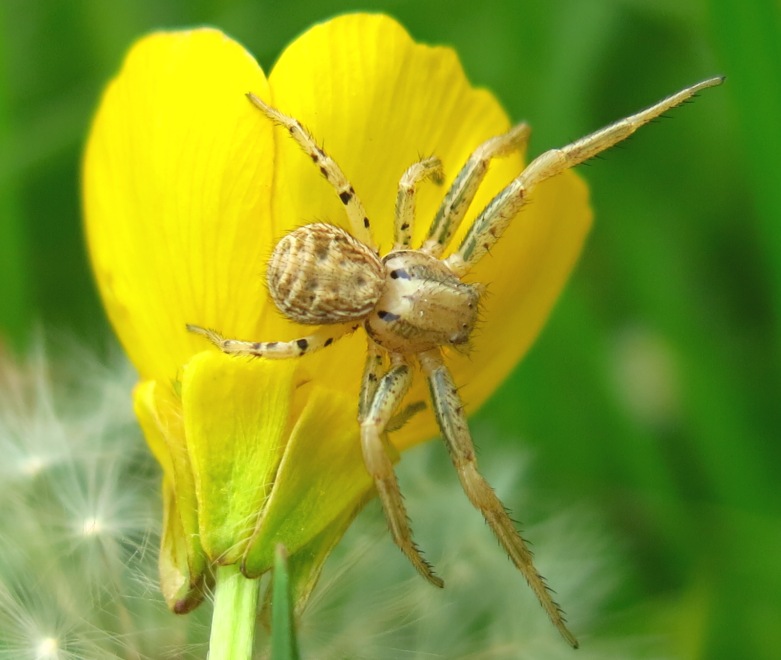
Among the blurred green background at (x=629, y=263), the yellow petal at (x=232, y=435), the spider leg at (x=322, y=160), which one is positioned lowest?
the blurred green background at (x=629, y=263)

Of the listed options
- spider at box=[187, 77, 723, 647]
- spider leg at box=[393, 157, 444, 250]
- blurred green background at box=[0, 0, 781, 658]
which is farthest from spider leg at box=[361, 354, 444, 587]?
blurred green background at box=[0, 0, 781, 658]

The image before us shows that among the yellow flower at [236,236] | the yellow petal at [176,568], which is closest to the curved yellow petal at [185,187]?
the yellow flower at [236,236]

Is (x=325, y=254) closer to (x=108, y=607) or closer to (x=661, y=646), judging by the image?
(x=108, y=607)

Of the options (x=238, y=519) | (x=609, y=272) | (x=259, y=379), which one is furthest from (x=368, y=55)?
(x=609, y=272)

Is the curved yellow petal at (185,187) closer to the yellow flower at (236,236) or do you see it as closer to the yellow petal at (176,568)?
the yellow flower at (236,236)

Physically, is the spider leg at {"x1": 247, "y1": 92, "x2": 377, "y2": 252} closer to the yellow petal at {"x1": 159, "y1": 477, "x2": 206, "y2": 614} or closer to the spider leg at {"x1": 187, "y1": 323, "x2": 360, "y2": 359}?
the spider leg at {"x1": 187, "y1": 323, "x2": 360, "y2": 359}

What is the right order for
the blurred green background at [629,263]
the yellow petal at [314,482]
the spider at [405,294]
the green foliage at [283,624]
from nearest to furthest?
1. the green foliage at [283,624]
2. the yellow petal at [314,482]
3. the spider at [405,294]
4. the blurred green background at [629,263]

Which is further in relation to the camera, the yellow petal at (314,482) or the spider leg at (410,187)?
the spider leg at (410,187)
